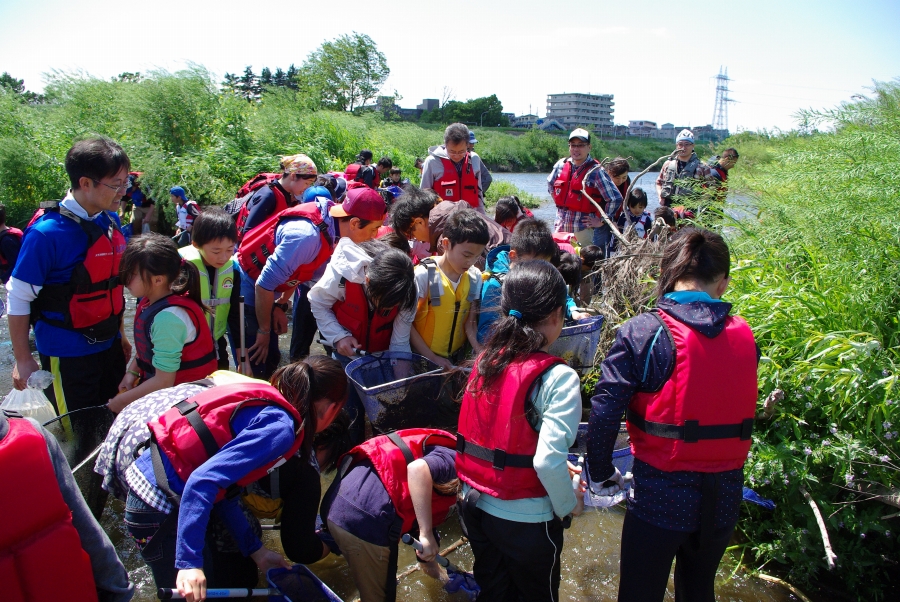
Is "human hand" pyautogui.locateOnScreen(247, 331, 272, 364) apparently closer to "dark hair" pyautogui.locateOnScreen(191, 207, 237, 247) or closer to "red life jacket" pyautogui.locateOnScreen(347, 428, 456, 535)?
"dark hair" pyautogui.locateOnScreen(191, 207, 237, 247)

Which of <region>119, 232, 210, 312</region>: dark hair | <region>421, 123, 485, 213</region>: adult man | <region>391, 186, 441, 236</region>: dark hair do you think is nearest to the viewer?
<region>119, 232, 210, 312</region>: dark hair

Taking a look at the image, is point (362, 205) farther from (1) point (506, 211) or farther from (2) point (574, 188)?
(2) point (574, 188)

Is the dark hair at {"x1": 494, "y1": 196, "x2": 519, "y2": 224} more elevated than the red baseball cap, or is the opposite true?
the red baseball cap

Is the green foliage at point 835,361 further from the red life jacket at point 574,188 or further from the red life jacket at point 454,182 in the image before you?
the red life jacket at point 454,182

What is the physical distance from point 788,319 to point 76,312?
410 centimetres

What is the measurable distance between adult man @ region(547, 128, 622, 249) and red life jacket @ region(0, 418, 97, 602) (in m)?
6.07

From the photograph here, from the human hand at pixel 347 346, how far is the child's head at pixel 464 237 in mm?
717

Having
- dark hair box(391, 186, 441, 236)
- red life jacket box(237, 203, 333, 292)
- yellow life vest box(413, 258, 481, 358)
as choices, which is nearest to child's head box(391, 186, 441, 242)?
dark hair box(391, 186, 441, 236)

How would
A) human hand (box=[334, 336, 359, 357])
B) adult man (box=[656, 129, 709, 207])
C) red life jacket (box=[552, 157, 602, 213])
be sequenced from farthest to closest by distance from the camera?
adult man (box=[656, 129, 709, 207]) → red life jacket (box=[552, 157, 602, 213]) → human hand (box=[334, 336, 359, 357])

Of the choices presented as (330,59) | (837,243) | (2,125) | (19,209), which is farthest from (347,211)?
(330,59)

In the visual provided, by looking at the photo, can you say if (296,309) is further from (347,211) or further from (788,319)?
(788,319)

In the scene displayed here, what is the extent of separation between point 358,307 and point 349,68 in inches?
1889

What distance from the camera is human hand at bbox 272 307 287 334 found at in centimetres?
439

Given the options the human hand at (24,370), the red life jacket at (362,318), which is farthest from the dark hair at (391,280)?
the human hand at (24,370)
